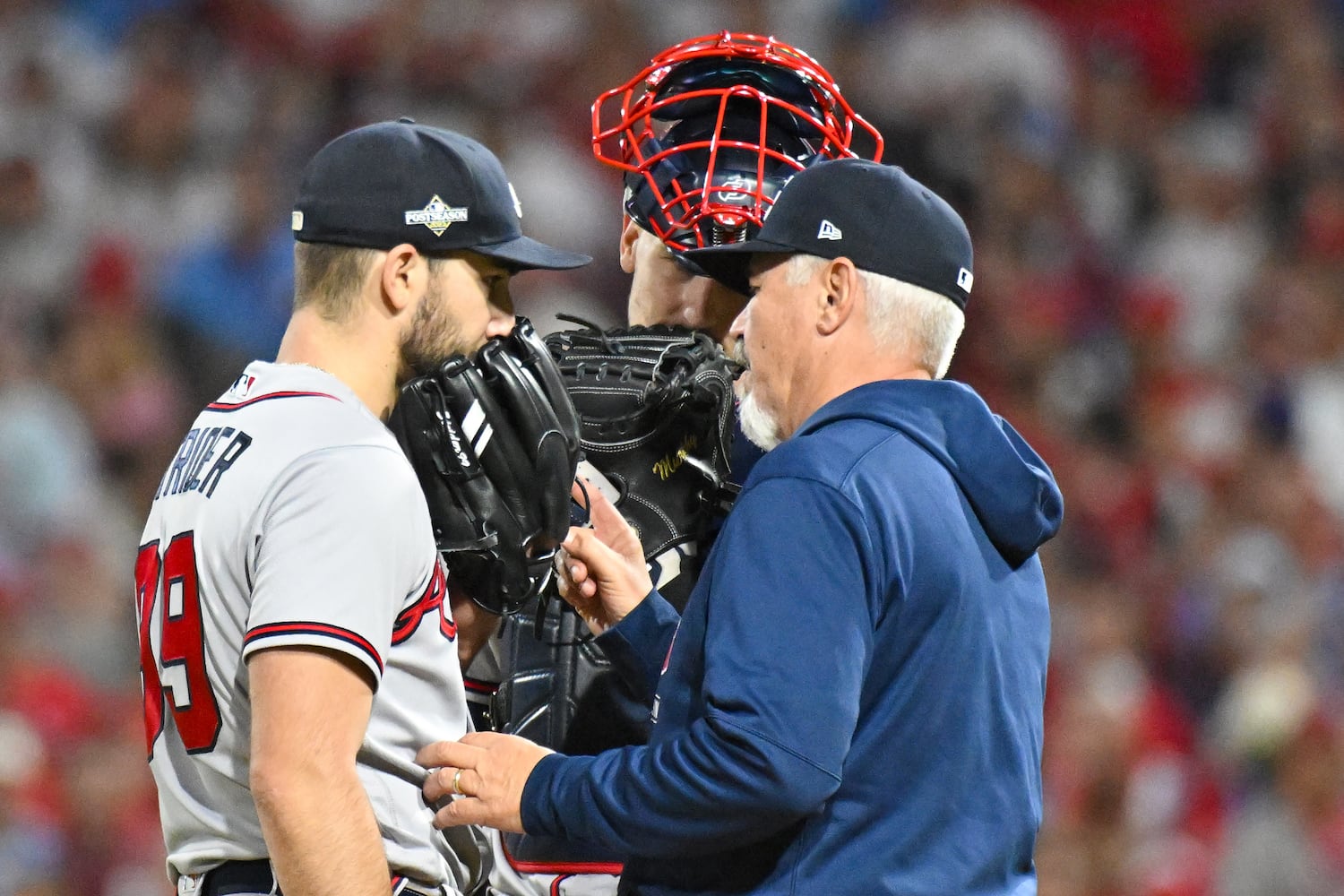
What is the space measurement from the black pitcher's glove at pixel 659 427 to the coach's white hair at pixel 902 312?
0.33 meters

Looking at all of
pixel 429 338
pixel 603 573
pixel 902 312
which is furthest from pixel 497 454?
pixel 902 312

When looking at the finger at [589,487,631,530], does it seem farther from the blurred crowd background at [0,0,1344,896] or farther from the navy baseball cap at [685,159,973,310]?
the blurred crowd background at [0,0,1344,896]

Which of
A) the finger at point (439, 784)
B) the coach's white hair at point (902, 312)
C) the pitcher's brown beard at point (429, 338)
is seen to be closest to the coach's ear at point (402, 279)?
the pitcher's brown beard at point (429, 338)

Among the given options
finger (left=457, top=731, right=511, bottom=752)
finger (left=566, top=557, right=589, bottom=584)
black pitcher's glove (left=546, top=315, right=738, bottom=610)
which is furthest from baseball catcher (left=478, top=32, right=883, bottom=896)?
finger (left=457, top=731, right=511, bottom=752)

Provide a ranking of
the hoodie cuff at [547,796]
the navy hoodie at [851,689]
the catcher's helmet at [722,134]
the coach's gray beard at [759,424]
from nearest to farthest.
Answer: the navy hoodie at [851,689] → the hoodie cuff at [547,796] → the coach's gray beard at [759,424] → the catcher's helmet at [722,134]

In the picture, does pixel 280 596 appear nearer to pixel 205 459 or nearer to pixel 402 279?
pixel 205 459

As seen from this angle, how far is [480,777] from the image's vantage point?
207 cm

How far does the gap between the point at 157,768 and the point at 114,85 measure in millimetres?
5474

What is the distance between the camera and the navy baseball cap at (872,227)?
211cm

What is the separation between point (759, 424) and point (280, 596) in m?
0.69

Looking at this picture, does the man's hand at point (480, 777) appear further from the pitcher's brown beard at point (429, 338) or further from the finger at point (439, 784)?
the pitcher's brown beard at point (429, 338)

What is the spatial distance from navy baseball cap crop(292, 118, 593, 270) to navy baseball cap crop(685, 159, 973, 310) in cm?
34

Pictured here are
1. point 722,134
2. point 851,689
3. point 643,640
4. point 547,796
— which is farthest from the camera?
point 722,134

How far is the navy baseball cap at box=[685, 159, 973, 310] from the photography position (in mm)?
2105
